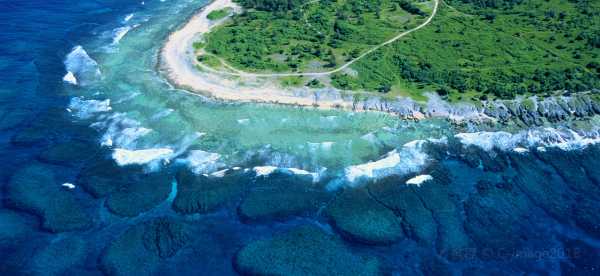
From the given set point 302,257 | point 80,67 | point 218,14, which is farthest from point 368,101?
point 80,67

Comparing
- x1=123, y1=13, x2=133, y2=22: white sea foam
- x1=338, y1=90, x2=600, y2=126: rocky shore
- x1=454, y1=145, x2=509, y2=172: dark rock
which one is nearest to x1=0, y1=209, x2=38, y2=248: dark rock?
x1=338, y1=90, x2=600, y2=126: rocky shore

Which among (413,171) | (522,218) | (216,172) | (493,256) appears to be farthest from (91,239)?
(522,218)

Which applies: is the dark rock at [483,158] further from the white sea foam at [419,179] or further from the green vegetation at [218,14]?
the green vegetation at [218,14]

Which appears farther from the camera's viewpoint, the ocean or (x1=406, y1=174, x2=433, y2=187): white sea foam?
(x1=406, y1=174, x2=433, y2=187): white sea foam

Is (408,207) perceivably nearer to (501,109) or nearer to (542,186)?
(542,186)

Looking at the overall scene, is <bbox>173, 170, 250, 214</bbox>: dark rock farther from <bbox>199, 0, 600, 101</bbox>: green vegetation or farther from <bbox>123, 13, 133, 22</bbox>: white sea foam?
<bbox>123, 13, 133, 22</bbox>: white sea foam

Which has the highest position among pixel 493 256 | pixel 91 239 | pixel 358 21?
pixel 358 21

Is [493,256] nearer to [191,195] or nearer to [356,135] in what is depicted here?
[356,135]
